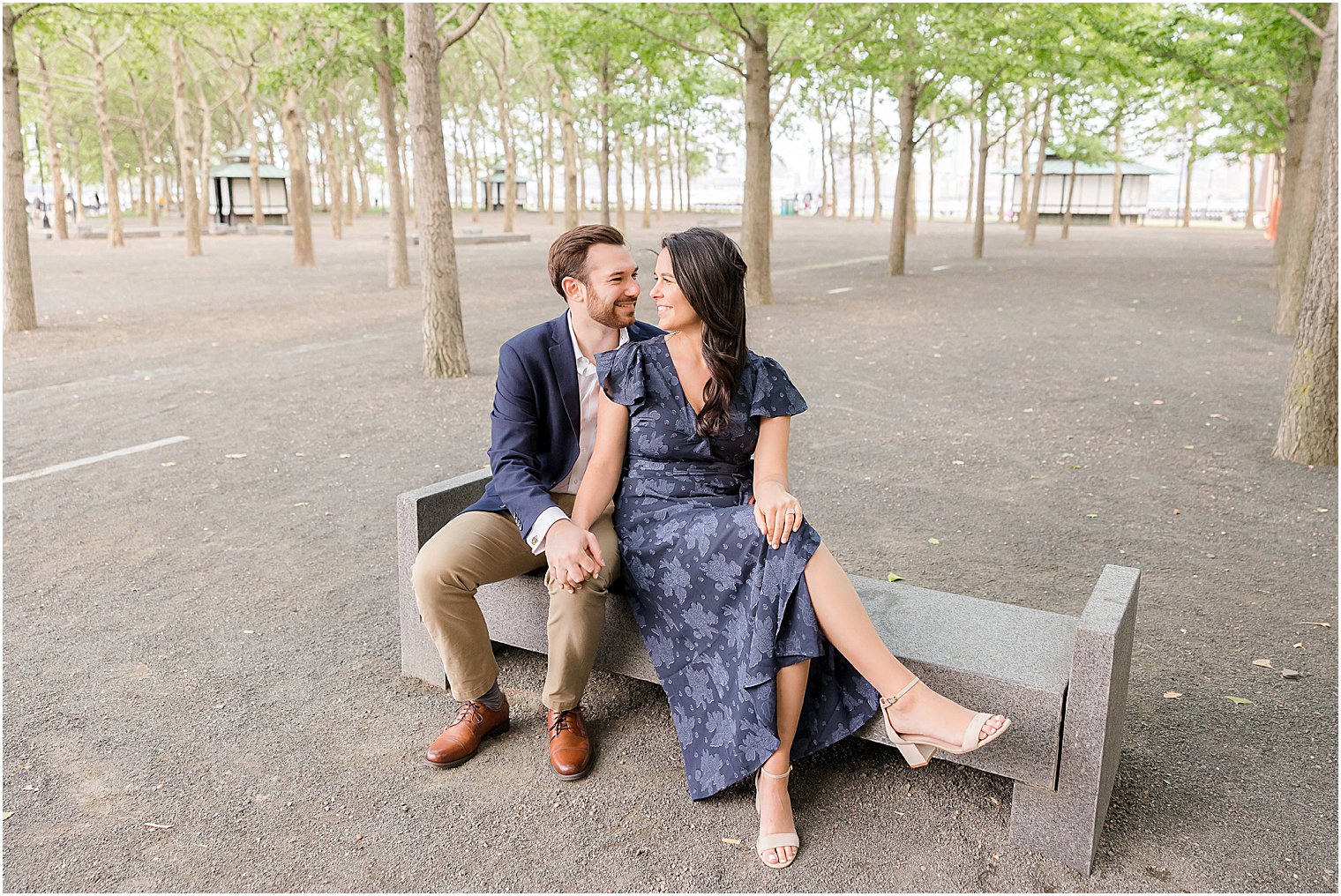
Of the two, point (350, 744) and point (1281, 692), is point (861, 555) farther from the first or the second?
point (350, 744)

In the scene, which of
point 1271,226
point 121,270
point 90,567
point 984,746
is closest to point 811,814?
point 984,746

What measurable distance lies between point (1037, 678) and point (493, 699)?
5.16 ft

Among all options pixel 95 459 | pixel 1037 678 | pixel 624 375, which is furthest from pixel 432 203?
pixel 1037 678

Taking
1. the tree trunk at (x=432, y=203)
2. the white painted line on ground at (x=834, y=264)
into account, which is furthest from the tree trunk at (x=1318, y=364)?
the white painted line on ground at (x=834, y=264)

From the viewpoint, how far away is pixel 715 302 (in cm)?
295

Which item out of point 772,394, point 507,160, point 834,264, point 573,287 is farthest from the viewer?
point 507,160

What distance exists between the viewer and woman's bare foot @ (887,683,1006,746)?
257 cm

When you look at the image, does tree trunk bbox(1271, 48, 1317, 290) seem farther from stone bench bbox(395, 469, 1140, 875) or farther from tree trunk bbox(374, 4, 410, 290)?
stone bench bbox(395, 469, 1140, 875)

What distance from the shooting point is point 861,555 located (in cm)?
489

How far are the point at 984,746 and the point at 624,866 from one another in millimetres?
932

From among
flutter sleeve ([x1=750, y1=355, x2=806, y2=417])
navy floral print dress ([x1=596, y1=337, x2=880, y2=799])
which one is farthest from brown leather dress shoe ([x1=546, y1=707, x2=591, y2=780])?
flutter sleeve ([x1=750, y1=355, x2=806, y2=417])

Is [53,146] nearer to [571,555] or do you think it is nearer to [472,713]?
[472,713]

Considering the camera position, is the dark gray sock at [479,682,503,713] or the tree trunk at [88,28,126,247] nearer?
the dark gray sock at [479,682,503,713]

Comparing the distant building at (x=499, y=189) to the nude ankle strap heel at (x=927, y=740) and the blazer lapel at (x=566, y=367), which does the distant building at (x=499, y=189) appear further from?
the nude ankle strap heel at (x=927, y=740)
